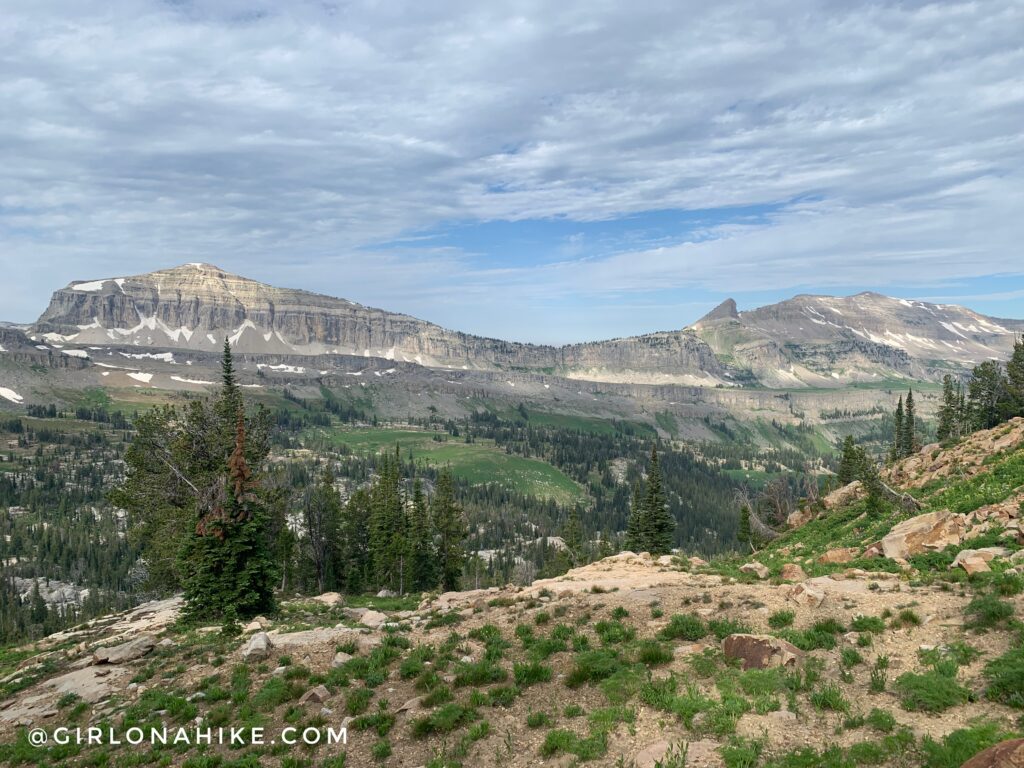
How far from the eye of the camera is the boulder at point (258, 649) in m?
20.9

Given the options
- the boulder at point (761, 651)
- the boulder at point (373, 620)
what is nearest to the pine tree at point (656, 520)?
the boulder at point (373, 620)

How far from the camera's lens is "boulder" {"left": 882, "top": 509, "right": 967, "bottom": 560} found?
24797 millimetres

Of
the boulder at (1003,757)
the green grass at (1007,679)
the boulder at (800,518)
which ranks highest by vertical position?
the boulder at (1003,757)

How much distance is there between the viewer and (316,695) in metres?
17.1

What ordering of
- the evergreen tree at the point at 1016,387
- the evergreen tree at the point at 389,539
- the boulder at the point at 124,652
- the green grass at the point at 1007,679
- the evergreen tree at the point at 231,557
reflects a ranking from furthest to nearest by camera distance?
the evergreen tree at the point at 1016,387, the evergreen tree at the point at 389,539, the evergreen tree at the point at 231,557, the boulder at the point at 124,652, the green grass at the point at 1007,679

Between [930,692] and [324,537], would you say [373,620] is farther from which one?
[324,537]

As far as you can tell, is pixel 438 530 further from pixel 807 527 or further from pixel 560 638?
pixel 560 638

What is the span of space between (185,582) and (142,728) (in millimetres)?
17333

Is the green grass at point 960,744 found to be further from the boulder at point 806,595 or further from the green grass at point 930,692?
the boulder at point 806,595

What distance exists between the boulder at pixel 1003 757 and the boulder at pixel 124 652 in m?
27.9

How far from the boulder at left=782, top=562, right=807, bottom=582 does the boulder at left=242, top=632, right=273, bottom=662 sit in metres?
21.5

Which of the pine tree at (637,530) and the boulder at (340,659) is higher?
the boulder at (340,659)

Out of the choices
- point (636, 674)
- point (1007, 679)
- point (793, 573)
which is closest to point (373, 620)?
point (636, 674)

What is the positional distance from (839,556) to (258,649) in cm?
2849
